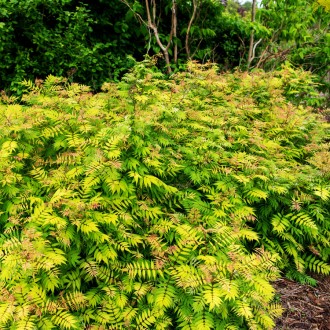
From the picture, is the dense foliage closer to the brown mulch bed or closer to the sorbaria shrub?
the sorbaria shrub

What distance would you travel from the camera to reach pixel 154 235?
116 inches

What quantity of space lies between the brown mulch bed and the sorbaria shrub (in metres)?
0.17

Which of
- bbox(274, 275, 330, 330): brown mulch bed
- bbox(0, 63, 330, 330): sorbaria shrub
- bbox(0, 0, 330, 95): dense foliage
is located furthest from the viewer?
bbox(0, 0, 330, 95): dense foliage

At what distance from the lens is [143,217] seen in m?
3.06

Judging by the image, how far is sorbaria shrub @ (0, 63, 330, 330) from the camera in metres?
2.59

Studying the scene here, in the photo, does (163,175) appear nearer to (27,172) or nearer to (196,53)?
(27,172)

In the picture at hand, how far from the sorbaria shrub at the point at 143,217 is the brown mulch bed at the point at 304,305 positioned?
0.17 metres

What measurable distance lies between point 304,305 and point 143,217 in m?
1.80

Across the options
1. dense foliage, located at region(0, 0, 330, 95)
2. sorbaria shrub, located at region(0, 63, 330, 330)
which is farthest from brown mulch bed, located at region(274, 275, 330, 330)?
dense foliage, located at region(0, 0, 330, 95)

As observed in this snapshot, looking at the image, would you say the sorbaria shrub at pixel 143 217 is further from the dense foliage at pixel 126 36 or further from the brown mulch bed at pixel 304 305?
the dense foliage at pixel 126 36

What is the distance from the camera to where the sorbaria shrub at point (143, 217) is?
259 cm

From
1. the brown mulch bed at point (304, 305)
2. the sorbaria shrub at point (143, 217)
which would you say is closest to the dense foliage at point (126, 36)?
the sorbaria shrub at point (143, 217)

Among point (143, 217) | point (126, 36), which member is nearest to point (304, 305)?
point (143, 217)

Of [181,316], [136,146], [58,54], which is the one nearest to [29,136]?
[136,146]
